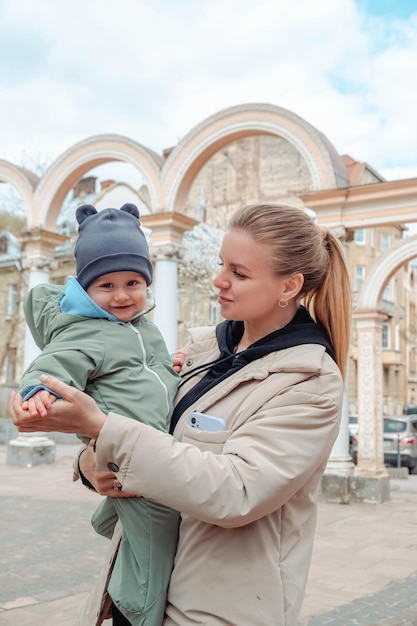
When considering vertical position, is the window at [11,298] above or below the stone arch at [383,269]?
above

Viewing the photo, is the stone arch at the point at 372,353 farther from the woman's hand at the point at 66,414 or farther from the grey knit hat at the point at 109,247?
the woman's hand at the point at 66,414

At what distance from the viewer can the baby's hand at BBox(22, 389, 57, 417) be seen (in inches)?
60.7

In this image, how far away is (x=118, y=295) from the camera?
6.57ft

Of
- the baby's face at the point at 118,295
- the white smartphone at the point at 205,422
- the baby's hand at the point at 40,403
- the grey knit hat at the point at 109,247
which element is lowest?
the white smartphone at the point at 205,422

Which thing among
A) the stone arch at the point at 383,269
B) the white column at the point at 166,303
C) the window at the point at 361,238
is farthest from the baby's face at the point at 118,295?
the window at the point at 361,238

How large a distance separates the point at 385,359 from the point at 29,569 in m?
42.2

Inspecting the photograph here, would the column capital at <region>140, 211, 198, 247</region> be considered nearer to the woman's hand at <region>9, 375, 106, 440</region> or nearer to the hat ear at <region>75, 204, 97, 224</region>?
the hat ear at <region>75, 204, 97, 224</region>

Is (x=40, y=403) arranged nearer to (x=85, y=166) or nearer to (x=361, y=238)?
(x=85, y=166)

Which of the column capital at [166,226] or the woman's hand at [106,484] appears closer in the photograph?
the woman's hand at [106,484]

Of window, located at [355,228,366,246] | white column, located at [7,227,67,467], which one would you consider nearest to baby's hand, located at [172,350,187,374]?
white column, located at [7,227,67,467]

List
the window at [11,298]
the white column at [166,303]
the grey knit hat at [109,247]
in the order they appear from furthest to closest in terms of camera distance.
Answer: the window at [11,298], the white column at [166,303], the grey knit hat at [109,247]

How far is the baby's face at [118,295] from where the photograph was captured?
201 centimetres

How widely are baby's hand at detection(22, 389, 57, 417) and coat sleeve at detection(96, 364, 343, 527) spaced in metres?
0.13

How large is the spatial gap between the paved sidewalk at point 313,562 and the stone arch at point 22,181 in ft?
17.1
